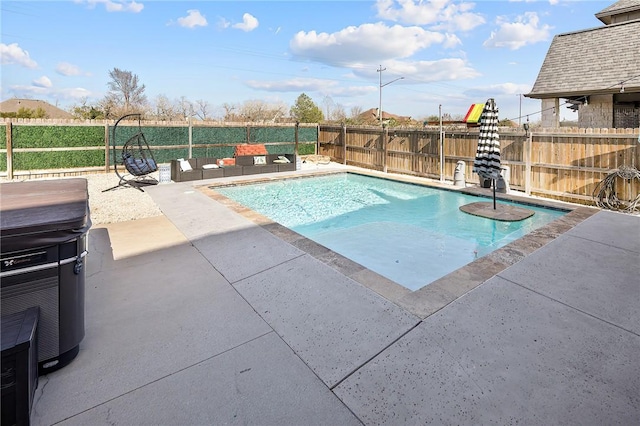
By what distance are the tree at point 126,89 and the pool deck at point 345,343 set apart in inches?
1006

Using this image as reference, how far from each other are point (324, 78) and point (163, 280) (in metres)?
31.8

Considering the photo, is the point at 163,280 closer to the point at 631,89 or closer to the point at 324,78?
the point at 631,89

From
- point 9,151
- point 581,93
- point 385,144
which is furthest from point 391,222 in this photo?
point 9,151

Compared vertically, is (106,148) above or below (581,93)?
below

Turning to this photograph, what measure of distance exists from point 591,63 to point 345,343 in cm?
1399

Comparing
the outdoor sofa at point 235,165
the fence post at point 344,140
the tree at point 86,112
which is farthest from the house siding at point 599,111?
the tree at point 86,112

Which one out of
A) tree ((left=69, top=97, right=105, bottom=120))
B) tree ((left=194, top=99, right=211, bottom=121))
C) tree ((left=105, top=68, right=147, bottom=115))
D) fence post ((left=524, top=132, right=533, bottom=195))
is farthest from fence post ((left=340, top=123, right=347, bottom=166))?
tree ((left=105, top=68, right=147, bottom=115))

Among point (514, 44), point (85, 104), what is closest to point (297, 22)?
point (514, 44)

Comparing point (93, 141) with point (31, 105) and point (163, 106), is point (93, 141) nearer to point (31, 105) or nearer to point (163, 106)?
point (163, 106)

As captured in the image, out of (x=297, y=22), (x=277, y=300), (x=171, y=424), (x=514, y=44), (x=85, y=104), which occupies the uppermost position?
(x=297, y=22)

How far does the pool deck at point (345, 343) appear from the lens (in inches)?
72.3

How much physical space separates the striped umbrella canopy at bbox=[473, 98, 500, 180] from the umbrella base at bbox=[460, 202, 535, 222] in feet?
2.30

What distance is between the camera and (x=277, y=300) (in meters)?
3.03

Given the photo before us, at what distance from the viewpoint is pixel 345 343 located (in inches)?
94.3
